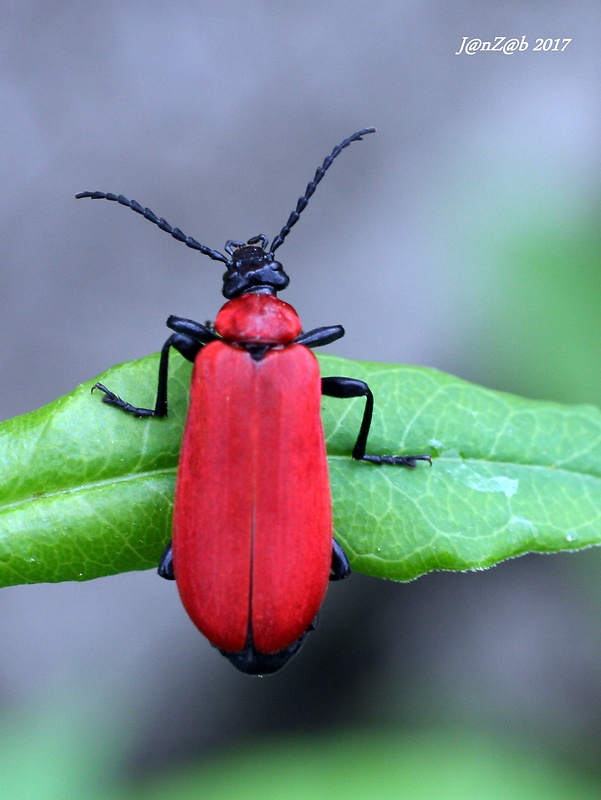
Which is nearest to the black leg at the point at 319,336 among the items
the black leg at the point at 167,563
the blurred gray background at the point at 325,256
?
the black leg at the point at 167,563

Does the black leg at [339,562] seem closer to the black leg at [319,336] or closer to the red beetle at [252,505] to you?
the red beetle at [252,505]

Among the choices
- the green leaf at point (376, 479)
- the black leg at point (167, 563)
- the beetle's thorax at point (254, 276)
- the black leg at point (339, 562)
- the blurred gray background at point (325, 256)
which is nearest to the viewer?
the green leaf at point (376, 479)

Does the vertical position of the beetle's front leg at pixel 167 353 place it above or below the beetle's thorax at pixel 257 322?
below

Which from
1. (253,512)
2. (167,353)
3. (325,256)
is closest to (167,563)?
(253,512)

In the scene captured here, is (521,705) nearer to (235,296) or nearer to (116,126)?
(235,296)

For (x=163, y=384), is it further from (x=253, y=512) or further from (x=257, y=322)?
(x=253, y=512)

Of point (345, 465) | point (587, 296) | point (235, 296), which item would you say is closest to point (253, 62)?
point (587, 296)
